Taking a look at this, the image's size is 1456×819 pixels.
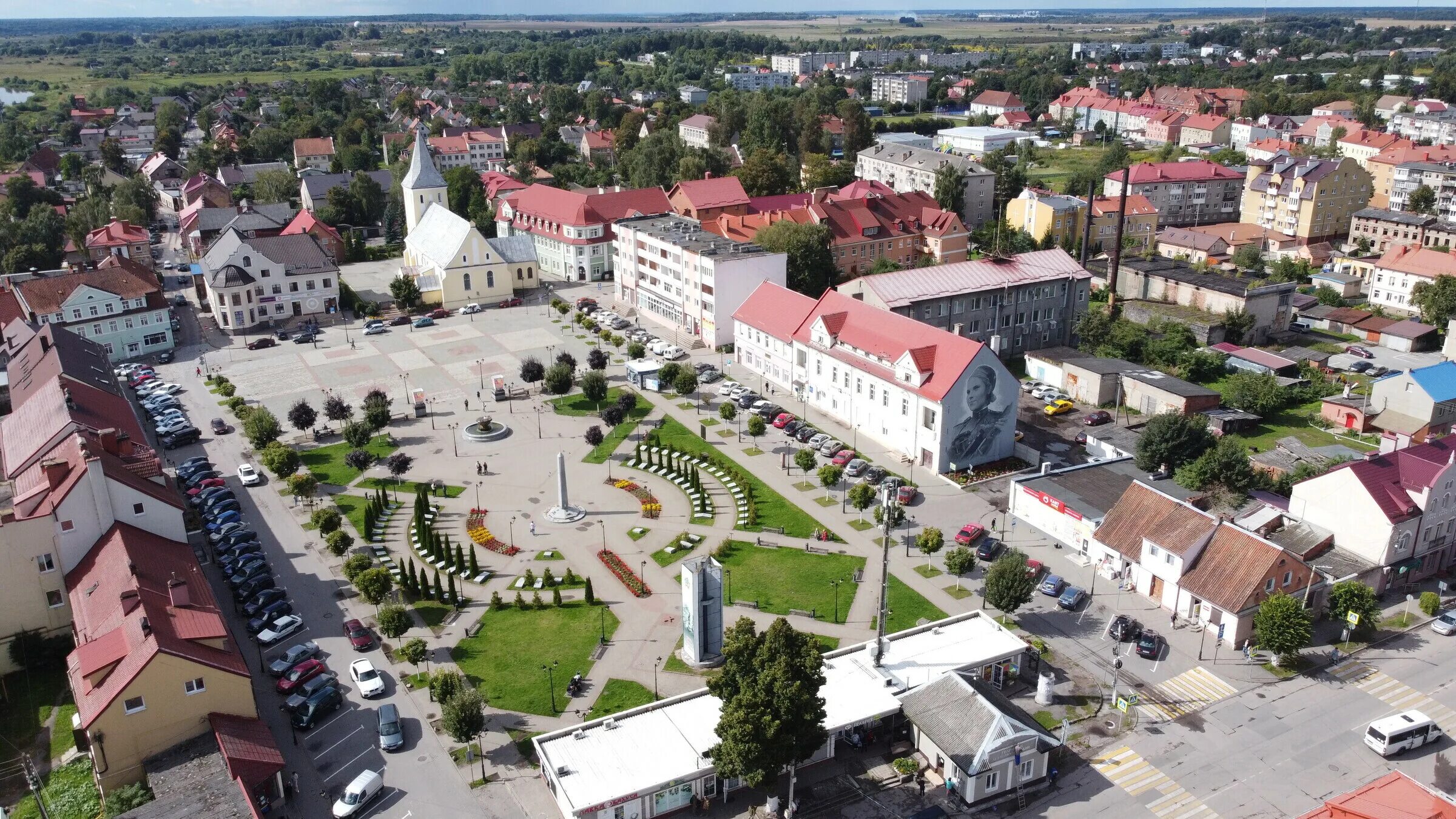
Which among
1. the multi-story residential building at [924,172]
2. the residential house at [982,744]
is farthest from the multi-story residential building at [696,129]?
the residential house at [982,744]

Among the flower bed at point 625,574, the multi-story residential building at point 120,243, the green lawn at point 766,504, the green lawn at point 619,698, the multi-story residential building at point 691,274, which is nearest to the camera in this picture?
the green lawn at point 619,698

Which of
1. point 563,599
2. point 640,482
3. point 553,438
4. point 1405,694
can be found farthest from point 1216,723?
point 553,438

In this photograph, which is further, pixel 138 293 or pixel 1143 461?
pixel 138 293

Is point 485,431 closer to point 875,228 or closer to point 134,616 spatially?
point 134,616

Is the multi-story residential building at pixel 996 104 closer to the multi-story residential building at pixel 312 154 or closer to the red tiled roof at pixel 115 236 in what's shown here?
the multi-story residential building at pixel 312 154

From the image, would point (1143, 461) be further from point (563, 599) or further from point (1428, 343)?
point (1428, 343)

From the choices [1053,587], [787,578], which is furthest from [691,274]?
[1053,587]

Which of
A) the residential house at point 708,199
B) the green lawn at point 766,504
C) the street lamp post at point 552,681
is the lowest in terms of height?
the street lamp post at point 552,681
